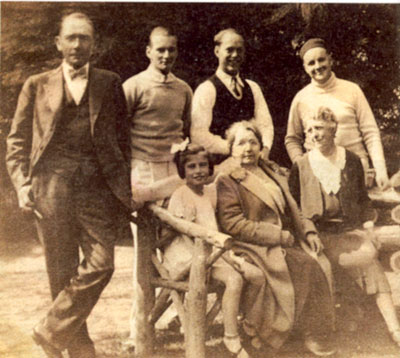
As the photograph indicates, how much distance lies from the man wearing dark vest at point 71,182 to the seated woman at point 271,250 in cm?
85

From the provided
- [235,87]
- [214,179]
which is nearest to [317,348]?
[214,179]

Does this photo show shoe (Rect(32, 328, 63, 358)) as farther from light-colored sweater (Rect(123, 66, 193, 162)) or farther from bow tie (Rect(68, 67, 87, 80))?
bow tie (Rect(68, 67, 87, 80))

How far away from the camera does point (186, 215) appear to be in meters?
4.83

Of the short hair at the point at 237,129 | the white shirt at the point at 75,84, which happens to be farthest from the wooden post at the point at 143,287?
the white shirt at the point at 75,84

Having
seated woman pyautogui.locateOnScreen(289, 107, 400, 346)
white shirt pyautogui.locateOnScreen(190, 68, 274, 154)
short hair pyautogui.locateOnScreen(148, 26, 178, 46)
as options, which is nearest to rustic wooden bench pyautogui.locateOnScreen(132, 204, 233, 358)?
white shirt pyautogui.locateOnScreen(190, 68, 274, 154)

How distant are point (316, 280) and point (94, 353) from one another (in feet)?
5.64

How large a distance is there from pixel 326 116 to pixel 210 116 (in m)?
0.94

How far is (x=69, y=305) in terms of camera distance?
4703 millimetres

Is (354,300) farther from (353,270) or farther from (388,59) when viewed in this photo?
(388,59)

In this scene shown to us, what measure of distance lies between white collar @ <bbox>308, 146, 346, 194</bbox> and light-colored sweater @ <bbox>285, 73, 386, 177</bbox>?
0.29 feet

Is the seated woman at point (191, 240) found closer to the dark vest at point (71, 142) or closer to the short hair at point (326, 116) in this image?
the dark vest at point (71, 142)

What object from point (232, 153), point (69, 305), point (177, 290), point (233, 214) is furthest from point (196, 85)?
point (69, 305)

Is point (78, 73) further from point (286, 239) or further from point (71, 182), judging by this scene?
point (286, 239)

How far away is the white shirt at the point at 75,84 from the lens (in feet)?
15.6
